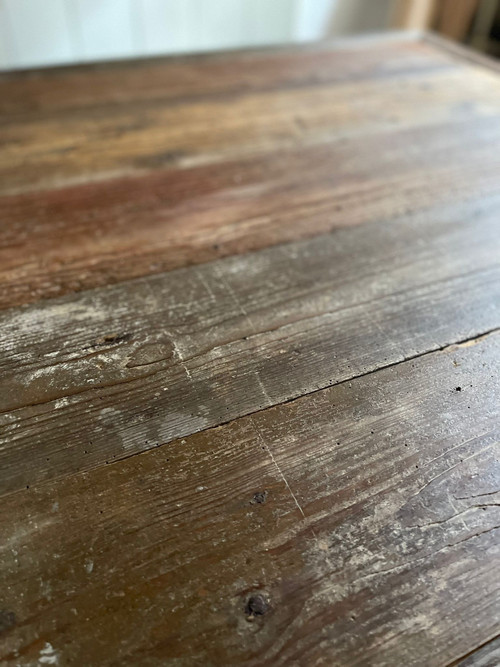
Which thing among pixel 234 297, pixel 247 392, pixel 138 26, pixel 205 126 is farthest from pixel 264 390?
pixel 138 26

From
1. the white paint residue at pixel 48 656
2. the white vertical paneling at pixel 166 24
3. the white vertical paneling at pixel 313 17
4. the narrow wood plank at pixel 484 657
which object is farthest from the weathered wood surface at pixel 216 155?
the white vertical paneling at pixel 313 17

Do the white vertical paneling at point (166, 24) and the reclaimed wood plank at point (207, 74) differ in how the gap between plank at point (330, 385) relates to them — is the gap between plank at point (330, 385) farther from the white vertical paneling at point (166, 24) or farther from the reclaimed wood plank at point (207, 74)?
the white vertical paneling at point (166, 24)

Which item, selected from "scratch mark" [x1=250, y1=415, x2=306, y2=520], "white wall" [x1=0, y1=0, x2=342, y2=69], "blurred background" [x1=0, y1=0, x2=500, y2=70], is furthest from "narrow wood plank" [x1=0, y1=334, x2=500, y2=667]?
"white wall" [x1=0, y1=0, x2=342, y2=69]

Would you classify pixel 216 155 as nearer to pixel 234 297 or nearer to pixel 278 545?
pixel 234 297

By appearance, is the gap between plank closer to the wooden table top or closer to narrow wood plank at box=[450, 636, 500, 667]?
the wooden table top

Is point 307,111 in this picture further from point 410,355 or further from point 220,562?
point 220,562

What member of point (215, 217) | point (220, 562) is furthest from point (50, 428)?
point (215, 217)
